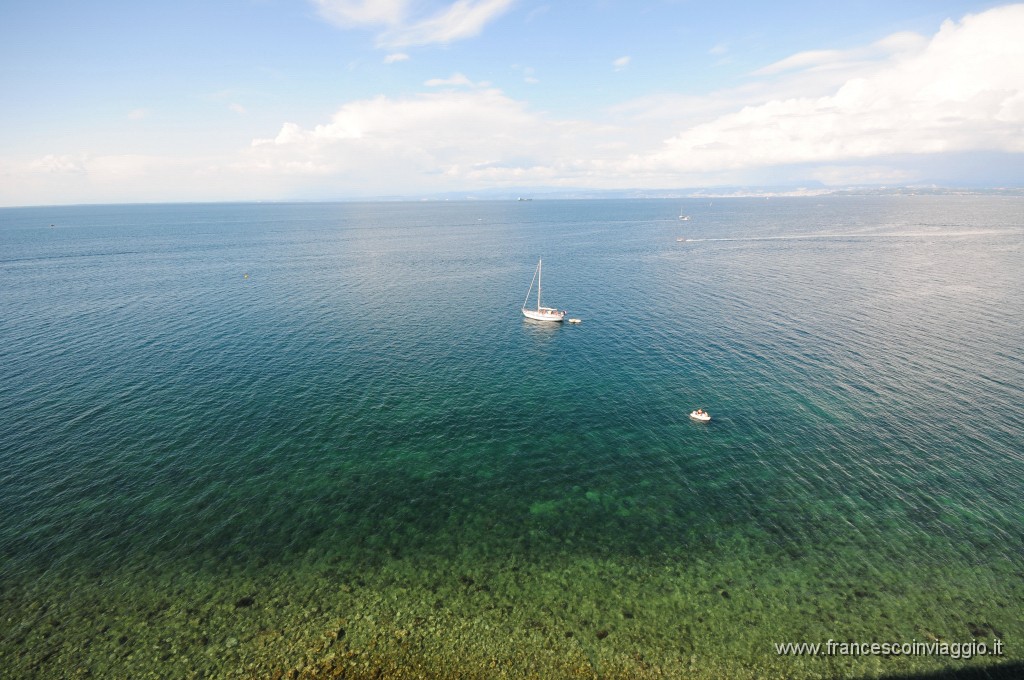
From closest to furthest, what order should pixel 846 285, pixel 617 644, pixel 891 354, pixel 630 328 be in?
pixel 617 644 < pixel 891 354 < pixel 630 328 < pixel 846 285

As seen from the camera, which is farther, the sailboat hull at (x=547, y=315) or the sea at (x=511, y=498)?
the sailboat hull at (x=547, y=315)

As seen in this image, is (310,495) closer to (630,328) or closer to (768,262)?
(630,328)

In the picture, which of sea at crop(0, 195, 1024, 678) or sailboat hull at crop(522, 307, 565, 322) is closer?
sea at crop(0, 195, 1024, 678)

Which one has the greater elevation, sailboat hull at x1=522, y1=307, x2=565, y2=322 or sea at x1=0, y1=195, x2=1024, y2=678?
sailboat hull at x1=522, y1=307, x2=565, y2=322

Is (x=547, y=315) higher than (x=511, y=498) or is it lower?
higher

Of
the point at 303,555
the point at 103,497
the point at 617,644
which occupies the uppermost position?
the point at 103,497

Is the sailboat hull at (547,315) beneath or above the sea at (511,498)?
above

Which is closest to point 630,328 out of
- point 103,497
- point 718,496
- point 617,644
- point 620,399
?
point 620,399

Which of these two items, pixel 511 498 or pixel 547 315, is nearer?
pixel 511 498
